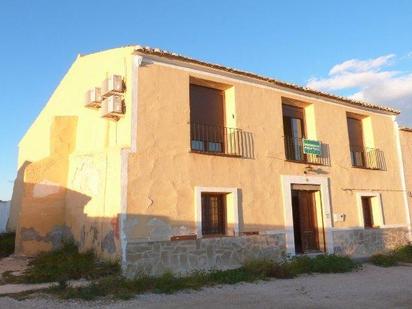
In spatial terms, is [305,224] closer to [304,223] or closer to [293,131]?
[304,223]

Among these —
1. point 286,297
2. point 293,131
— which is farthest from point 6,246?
point 293,131

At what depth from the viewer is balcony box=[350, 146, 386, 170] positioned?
14.5 meters

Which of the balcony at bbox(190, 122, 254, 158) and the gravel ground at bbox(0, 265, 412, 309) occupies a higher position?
the balcony at bbox(190, 122, 254, 158)

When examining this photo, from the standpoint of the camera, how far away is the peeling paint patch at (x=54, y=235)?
11221 mm

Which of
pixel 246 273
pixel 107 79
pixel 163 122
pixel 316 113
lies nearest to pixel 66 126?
pixel 107 79

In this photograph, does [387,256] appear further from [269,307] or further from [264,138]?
[269,307]

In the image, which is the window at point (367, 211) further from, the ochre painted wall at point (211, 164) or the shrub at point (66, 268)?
the shrub at point (66, 268)

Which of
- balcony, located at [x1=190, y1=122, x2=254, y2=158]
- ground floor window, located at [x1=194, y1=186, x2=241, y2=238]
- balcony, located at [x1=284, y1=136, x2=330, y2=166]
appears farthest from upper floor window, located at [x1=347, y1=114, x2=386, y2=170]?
ground floor window, located at [x1=194, y1=186, x2=241, y2=238]

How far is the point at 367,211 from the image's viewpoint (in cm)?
1409

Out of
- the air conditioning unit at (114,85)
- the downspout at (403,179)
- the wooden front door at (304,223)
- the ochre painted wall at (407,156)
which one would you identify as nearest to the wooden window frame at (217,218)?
the wooden front door at (304,223)

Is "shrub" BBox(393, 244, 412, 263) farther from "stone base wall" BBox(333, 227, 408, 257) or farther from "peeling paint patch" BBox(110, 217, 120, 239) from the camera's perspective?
"peeling paint patch" BBox(110, 217, 120, 239)

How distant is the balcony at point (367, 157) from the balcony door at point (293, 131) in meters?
2.54

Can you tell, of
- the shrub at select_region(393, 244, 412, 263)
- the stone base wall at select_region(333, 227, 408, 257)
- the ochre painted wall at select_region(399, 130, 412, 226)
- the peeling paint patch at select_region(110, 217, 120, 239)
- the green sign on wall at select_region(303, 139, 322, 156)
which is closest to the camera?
the peeling paint patch at select_region(110, 217, 120, 239)

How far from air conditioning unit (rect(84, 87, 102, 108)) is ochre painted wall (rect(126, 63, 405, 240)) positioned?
1486mm
